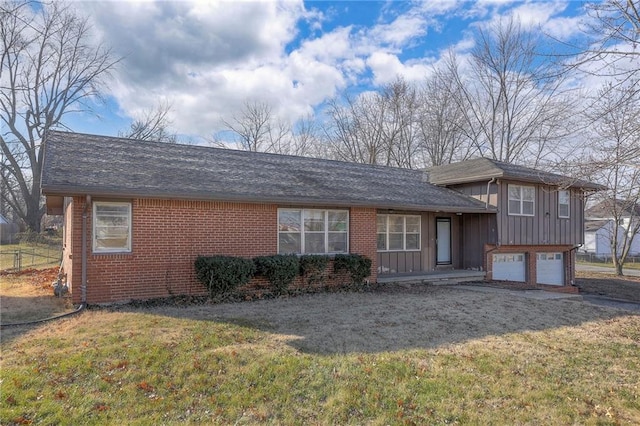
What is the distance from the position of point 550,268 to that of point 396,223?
785cm

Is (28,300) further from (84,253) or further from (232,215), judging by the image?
(232,215)

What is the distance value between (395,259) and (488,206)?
3.92 metres

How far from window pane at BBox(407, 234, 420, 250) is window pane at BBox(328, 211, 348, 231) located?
3.38 m

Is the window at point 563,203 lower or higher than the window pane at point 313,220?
higher

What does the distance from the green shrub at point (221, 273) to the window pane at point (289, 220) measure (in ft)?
6.12

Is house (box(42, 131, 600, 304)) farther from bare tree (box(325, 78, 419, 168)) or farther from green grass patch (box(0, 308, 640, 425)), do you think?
bare tree (box(325, 78, 419, 168))

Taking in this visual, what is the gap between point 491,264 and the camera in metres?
15.0

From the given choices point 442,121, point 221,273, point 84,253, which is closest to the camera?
point 84,253

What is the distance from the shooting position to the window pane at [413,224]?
47.2ft

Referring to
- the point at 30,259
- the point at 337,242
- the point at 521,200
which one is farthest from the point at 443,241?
the point at 30,259

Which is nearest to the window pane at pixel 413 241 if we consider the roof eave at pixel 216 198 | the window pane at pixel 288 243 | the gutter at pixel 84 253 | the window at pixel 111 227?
the roof eave at pixel 216 198

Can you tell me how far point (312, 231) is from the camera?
455 inches

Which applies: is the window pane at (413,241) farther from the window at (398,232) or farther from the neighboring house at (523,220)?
the neighboring house at (523,220)

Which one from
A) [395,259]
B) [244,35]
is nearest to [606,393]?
[395,259]
